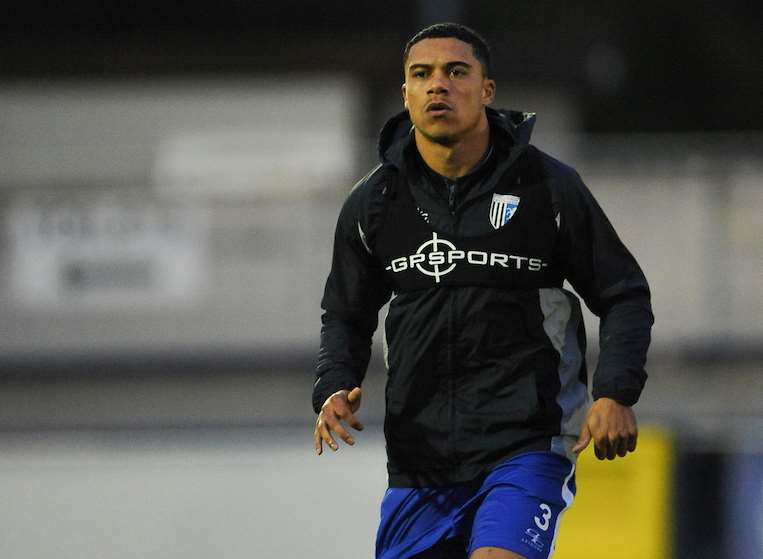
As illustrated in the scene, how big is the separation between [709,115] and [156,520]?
39.2 ft

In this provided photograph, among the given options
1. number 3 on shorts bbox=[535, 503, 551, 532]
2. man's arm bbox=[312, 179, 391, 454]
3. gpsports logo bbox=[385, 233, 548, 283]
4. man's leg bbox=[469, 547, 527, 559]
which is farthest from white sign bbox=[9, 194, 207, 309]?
man's leg bbox=[469, 547, 527, 559]

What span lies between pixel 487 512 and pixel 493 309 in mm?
619

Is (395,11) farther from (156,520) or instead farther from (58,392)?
(156,520)

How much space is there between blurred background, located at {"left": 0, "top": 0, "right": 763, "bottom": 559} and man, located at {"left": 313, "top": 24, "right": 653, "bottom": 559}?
12.3 feet

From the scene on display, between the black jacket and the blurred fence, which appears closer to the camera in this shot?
the black jacket

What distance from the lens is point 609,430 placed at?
4.64m

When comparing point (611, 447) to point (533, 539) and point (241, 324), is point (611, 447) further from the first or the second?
point (241, 324)

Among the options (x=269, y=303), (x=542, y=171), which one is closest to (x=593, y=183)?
(x=269, y=303)

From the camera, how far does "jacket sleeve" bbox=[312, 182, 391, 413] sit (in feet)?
16.9

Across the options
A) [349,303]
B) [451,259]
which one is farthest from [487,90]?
[349,303]

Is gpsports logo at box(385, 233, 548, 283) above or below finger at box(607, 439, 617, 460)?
above

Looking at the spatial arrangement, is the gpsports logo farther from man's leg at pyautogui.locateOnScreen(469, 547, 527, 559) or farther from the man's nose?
man's leg at pyautogui.locateOnScreen(469, 547, 527, 559)

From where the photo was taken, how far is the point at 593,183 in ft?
36.6

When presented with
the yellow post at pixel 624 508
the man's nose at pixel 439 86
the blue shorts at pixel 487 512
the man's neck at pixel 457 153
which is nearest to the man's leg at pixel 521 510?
the blue shorts at pixel 487 512
